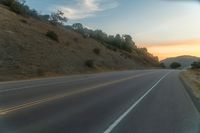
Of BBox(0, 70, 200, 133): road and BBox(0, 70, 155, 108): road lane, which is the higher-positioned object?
BBox(0, 70, 200, 133): road

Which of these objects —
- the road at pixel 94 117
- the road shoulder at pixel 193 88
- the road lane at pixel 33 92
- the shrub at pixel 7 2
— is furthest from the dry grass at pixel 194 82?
the shrub at pixel 7 2

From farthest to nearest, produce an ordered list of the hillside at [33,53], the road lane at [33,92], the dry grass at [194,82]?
the hillside at [33,53] → the dry grass at [194,82] → the road lane at [33,92]

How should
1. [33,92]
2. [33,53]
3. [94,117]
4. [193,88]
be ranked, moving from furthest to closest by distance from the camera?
[33,53] → [193,88] → [33,92] → [94,117]

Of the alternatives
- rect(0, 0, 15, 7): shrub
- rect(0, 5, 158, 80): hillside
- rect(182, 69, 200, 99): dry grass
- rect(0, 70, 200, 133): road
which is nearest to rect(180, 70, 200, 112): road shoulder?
rect(182, 69, 200, 99): dry grass

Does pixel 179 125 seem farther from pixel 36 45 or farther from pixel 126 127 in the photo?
pixel 36 45

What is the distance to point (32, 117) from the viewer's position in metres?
12.7

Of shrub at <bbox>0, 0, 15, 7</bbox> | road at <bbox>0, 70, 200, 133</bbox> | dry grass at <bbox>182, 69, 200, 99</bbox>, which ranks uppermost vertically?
shrub at <bbox>0, 0, 15, 7</bbox>

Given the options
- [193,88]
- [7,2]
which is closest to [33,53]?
[7,2]

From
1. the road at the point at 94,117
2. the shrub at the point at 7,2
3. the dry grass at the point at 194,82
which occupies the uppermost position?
the shrub at the point at 7,2

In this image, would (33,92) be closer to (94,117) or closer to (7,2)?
(94,117)

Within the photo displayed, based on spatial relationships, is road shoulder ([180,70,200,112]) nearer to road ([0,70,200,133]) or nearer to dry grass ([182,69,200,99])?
dry grass ([182,69,200,99])

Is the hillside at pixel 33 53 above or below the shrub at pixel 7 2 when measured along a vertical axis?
below

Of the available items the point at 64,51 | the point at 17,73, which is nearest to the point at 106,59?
the point at 64,51

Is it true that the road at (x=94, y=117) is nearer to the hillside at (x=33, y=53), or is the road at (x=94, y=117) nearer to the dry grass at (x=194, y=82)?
the dry grass at (x=194, y=82)
